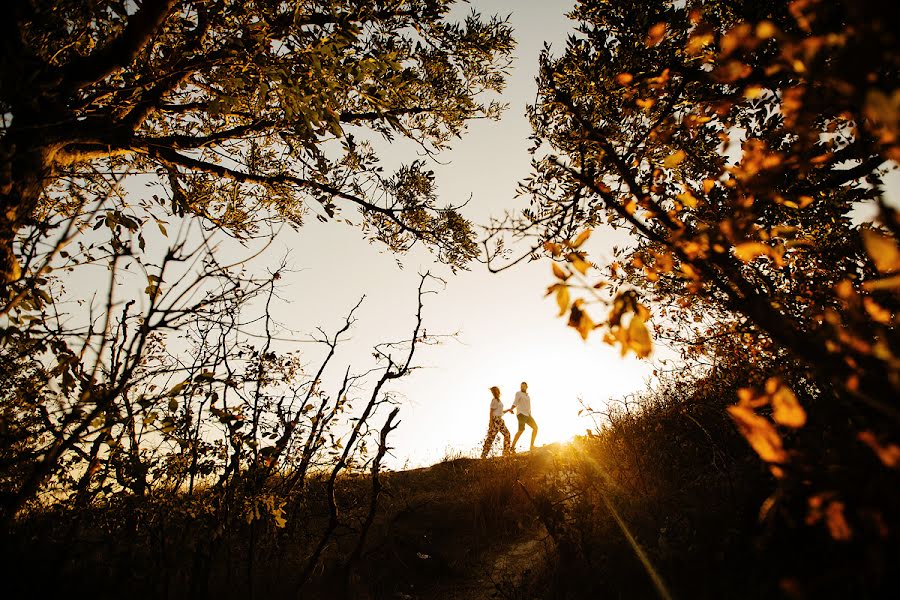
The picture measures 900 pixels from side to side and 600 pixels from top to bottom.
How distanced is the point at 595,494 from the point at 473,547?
233 cm

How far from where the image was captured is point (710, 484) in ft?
14.7

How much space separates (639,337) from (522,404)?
36.2 feet

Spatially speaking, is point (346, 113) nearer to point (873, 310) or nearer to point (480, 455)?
point (873, 310)

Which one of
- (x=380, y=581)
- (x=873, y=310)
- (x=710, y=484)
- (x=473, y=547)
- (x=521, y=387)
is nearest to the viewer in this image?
(x=873, y=310)

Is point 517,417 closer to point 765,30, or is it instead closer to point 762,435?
point 762,435

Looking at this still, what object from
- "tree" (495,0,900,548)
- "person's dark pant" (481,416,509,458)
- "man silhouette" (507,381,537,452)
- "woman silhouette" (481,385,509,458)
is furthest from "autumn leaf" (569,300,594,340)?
"man silhouette" (507,381,537,452)

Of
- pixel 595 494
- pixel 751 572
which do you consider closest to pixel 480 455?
pixel 595 494

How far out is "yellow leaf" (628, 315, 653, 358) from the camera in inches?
62.3

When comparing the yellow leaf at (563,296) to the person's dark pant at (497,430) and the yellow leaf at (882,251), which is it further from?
the person's dark pant at (497,430)

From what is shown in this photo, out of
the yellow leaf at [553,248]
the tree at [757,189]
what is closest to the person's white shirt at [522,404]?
the tree at [757,189]

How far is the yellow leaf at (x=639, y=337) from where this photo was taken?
1.58 meters

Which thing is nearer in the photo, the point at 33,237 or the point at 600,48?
the point at 33,237

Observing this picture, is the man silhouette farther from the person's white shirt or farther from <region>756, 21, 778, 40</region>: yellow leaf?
<region>756, 21, 778, 40</region>: yellow leaf

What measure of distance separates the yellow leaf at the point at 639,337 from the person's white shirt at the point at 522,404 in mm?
10934
